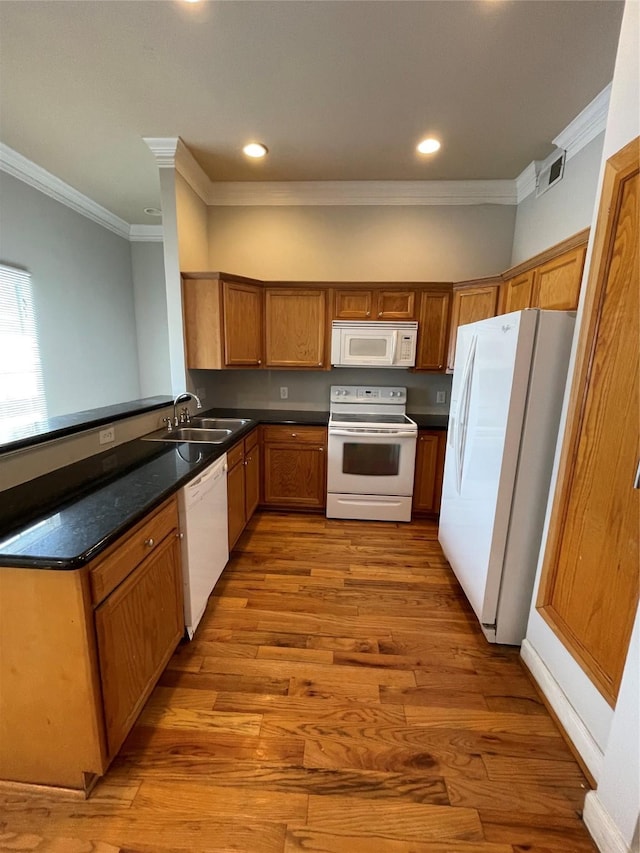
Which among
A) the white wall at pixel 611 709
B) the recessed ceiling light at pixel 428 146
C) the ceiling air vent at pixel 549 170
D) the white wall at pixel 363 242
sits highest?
the recessed ceiling light at pixel 428 146

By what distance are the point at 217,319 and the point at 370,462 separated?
1769 millimetres

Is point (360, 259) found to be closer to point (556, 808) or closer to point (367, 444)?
point (367, 444)

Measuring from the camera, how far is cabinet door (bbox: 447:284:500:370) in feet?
9.26

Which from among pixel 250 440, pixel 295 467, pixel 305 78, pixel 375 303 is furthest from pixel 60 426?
pixel 375 303

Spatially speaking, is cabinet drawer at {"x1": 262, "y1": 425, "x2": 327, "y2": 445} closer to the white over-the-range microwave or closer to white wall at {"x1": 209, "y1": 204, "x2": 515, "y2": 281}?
the white over-the-range microwave

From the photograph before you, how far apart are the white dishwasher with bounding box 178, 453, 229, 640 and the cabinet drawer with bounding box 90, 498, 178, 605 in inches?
5.0

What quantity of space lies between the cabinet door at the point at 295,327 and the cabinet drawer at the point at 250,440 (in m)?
0.71

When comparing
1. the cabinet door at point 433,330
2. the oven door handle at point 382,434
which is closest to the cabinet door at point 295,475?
the oven door handle at point 382,434

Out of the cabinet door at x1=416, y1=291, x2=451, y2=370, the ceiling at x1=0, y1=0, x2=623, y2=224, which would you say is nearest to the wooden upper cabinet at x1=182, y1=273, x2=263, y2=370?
the ceiling at x1=0, y1=0, x2=623, y2=224

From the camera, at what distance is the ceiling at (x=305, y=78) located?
1595 millimetres

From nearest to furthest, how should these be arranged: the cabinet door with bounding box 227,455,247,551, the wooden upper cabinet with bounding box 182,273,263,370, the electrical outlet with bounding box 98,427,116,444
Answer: the electrical outlet with bounding box 98,427,116,444 → the cabinet door with bounding box 227,455,247,551 → the wooden upper cabinet with bounding box 182,273,263,370

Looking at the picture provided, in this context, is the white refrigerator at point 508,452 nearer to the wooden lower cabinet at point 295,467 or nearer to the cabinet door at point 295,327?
the wooden lower cabinet at point 295,467

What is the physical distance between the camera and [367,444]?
3014 millimetres

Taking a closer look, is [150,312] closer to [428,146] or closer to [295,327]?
[295,327]
